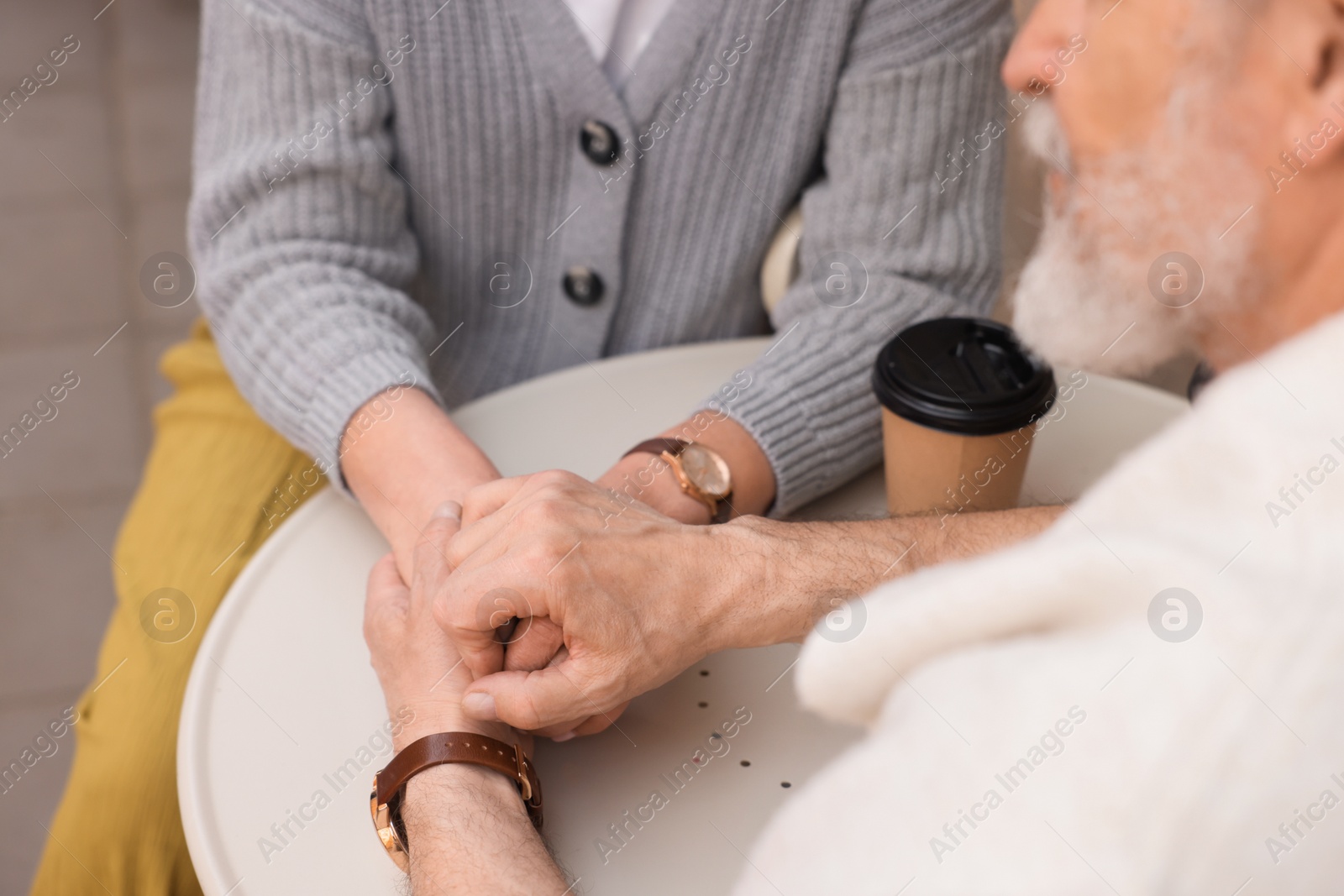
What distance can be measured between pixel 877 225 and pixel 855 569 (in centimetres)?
44

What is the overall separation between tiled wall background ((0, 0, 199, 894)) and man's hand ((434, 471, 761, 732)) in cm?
113

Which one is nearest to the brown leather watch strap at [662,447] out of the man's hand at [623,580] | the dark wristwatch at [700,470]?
the dark wristwatch at [700,470]

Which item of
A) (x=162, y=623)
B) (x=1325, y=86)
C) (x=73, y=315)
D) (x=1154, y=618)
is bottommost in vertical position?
(x=73, y=315)

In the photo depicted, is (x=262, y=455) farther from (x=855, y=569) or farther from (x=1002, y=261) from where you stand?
(x=1002, y=261)

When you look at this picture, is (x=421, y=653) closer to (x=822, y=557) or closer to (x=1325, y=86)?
(x=822, y=557)

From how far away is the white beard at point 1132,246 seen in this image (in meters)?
0.60

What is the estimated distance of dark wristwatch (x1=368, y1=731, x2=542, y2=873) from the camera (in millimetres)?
724

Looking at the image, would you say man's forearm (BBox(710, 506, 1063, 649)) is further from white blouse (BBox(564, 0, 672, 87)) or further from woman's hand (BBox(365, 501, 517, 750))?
white blouse (BBox(564, 0, 672, 87))

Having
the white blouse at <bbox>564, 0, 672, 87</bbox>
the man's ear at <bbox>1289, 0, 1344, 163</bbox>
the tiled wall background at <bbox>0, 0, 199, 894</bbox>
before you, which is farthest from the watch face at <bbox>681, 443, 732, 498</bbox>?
the tiled wall background at <bbox>0, 0, 199, 894</bbox>

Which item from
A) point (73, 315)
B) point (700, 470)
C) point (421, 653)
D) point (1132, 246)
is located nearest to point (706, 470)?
point (700, 470)

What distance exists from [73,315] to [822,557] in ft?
6.92

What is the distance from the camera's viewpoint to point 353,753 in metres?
0.78

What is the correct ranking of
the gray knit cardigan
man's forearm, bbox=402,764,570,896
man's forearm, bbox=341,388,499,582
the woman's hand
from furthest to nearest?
the gray knit cardigan < man's forearm, bbox=341,388,499,582 < the woman's hand < man's forearm, bbox=402,764,570,896

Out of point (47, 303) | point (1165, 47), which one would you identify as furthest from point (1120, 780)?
point (47, 303)
